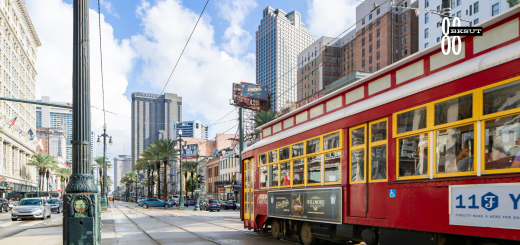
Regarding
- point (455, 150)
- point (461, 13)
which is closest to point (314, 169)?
point (455, 150)

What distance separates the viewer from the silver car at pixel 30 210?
24.5m

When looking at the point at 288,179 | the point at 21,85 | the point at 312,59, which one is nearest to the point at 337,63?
the point at 312,59

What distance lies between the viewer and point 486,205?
16.8ft

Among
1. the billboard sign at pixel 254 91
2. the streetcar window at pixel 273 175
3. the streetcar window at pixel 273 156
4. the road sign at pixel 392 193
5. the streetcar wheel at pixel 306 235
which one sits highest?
the billboard sign at pixel 254 91

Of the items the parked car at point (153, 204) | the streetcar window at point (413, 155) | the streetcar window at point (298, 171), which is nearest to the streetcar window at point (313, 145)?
the streetcar window at point (298, 171)

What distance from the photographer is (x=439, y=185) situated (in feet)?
19.2

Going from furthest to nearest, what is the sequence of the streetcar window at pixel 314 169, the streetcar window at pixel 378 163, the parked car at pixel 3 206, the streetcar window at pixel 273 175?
the parked car at pixel 3 206 → the streetcar window at pixel 273 175 → the streetcar window at pixel 314 169 → the streetcar window at pixel 378 163

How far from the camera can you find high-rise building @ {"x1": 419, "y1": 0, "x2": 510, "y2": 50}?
165 feet

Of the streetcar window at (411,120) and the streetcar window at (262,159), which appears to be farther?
the streetcar window at (262,159)

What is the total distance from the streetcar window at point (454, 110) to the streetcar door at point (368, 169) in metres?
1.27

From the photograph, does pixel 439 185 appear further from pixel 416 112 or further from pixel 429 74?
pixel 429 74

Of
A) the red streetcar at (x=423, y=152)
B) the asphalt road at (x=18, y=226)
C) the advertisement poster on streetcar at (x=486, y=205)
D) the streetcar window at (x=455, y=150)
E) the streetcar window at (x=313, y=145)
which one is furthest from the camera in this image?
the asphalt road at (x=18, y=226)

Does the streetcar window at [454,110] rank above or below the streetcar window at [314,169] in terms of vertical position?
above

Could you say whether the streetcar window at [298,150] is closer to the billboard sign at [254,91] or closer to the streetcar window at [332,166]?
the streetcar window at [332,166]
